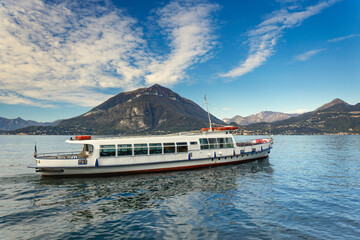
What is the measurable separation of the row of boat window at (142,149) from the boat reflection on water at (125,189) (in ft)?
9.66

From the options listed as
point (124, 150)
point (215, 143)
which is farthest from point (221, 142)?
point (124, 150)

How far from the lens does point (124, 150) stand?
79.6 feet

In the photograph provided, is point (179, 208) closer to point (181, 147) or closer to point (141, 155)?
point (141, 155)

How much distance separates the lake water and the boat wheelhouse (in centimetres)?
164

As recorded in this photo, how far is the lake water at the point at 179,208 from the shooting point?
10.8 meters

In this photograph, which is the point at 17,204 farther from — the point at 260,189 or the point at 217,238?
the point at 260,189

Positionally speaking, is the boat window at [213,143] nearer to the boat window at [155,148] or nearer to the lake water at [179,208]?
the lake water at [179,208]

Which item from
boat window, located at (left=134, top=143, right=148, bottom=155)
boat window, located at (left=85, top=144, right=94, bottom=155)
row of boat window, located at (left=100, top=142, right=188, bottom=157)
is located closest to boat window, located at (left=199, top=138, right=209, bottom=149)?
row of boat window, located at (left=100, top=142, right=188, bottom=157)

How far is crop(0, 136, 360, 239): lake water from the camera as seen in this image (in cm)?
1078

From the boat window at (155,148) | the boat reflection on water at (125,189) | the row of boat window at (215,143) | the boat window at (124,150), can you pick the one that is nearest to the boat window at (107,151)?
the boat window at (124,150)

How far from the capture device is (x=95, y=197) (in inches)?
650

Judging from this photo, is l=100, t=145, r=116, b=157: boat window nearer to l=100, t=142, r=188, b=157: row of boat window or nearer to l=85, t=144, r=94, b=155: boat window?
l=100, t=142, r=188, b=157: row of boat window

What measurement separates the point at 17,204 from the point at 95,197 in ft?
18.8

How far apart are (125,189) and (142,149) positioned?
6912 millimetres
